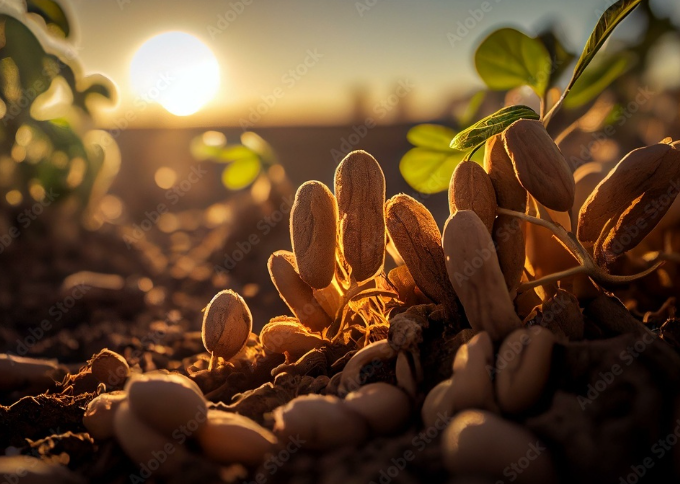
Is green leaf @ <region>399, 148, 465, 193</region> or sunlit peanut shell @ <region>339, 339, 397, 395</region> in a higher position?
green leaf @ <region>399, 148, 465, 193</region>

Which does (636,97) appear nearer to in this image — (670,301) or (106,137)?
(670,301)

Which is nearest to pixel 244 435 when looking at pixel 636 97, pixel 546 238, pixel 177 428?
pixel 177 428

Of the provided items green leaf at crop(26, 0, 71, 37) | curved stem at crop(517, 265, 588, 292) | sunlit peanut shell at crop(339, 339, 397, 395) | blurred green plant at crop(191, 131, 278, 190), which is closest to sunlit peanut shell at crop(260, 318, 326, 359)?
sunlit peanut shell at crop(339, 339, 397, 395)

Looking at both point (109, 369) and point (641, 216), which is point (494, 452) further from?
point (109, 369)

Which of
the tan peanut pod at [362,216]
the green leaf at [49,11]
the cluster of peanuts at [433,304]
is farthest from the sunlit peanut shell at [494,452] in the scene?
the green leaf at [49,11]

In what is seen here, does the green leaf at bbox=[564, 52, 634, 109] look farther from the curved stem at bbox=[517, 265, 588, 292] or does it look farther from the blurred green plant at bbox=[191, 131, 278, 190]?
the blurred green plant at bbox=[191, 131, 278, 190]

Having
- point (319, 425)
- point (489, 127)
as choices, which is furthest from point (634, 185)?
point (319, 425)
